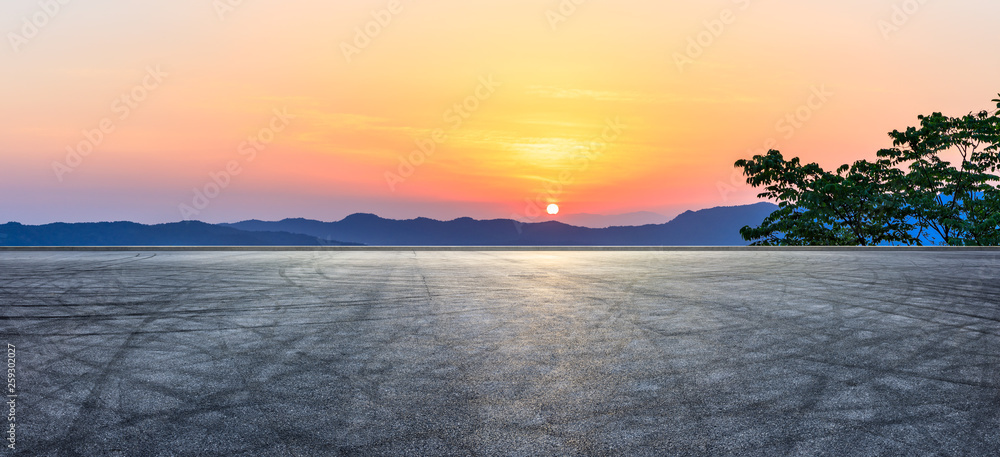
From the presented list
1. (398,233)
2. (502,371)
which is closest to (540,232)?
(398,233)

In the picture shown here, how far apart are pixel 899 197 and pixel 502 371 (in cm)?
3965

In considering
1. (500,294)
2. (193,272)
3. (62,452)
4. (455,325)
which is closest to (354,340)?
(455,325)

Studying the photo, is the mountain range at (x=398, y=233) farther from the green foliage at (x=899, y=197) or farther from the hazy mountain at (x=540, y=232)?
the green foliage at (x=899, y=197)

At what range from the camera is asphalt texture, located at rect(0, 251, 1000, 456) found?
4277 mm

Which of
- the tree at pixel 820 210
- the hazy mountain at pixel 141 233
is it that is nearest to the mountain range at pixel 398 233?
the hazy mountain at pixel 141 233

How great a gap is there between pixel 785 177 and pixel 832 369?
35.6 m

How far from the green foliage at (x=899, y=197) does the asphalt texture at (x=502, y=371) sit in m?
27.9

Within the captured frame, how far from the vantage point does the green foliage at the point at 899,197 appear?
38344 mm

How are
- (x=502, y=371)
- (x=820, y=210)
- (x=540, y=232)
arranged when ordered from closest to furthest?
1. (x=502, y=371)
2. (x=820, y=210)
3. (x=540, y=232)

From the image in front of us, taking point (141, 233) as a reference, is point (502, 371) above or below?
below

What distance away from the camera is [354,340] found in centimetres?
729

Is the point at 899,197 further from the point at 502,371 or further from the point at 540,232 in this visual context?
the point at 540,232

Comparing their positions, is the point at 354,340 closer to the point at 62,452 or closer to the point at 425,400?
the point at 425,400

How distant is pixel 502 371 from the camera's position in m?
5.95
